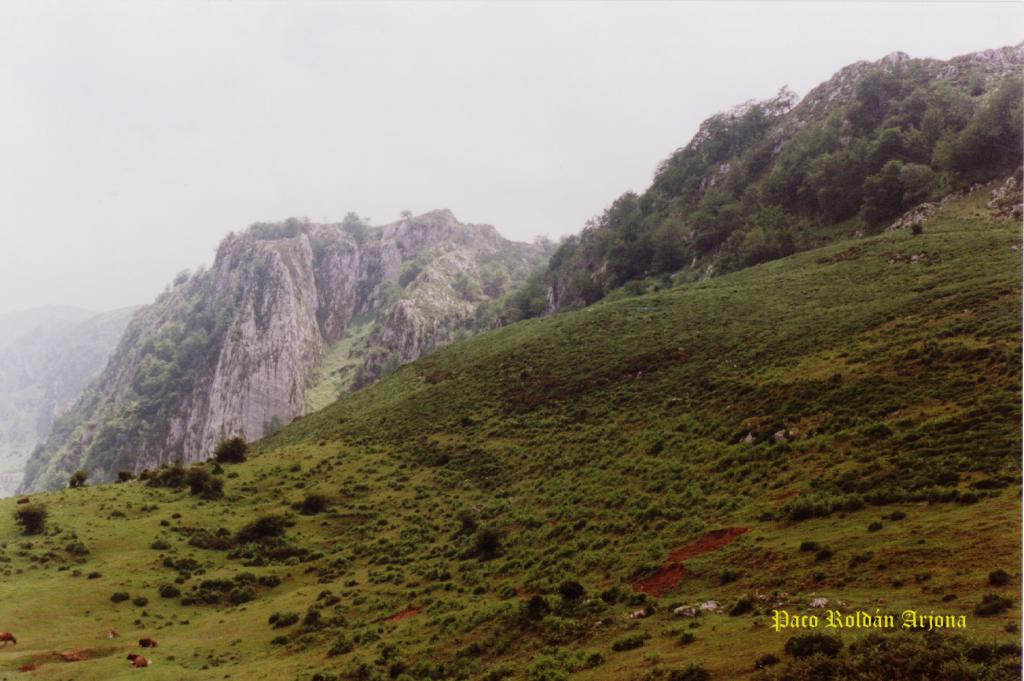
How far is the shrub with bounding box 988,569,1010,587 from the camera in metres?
16.0

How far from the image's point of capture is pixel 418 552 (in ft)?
153

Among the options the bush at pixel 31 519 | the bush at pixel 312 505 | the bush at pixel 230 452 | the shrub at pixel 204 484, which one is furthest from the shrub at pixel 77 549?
the bush at pixel 230 452

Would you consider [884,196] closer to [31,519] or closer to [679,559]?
[679,559]

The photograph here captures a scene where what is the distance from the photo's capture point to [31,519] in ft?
158

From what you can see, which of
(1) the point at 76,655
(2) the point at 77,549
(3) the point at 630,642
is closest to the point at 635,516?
(3) the point at 630,642

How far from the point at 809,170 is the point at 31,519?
136 meters

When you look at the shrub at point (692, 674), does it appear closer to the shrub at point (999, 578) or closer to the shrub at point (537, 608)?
the shrub at point (999, 578)

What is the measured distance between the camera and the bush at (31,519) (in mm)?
48000

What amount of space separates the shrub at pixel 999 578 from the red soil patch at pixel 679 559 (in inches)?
495

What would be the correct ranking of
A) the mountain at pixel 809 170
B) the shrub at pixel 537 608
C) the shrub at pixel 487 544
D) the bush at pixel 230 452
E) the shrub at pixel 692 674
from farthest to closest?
the mountain at pixel 809 170, the bush at pixel 230 452, the shrub at pixel 487 544, the shrub at pixel 537 608, the shrub at pixel 692 674

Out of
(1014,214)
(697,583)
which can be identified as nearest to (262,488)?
(697,583)

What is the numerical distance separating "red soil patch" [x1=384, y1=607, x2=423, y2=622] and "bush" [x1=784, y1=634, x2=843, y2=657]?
24.5m

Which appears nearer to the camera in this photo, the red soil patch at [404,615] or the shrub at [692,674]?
the shrub at [692,674]

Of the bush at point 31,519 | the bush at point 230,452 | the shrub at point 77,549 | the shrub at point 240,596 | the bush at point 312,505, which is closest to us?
the shrub at point 240,596
